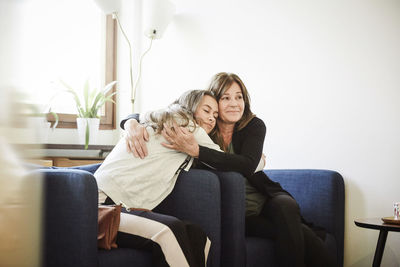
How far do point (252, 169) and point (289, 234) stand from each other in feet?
1.05

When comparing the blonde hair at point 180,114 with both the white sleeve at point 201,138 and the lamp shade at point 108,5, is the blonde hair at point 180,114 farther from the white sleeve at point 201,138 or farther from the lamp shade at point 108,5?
the lamp shade at point 108,5

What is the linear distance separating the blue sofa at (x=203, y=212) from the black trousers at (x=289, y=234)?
0.07m

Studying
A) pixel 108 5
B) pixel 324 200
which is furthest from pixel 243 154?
pixel 108 5

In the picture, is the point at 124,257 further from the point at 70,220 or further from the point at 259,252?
the point at 259,252

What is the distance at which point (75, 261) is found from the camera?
3.68ft

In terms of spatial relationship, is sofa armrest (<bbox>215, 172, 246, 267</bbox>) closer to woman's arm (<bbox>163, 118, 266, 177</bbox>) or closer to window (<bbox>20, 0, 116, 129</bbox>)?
woman's arm (<bbox>163, 118, 266, 177</bbox>)

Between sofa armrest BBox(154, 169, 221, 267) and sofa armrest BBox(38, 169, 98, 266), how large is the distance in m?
0.49

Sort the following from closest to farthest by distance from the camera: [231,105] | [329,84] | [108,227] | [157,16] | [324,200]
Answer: [108,227]
[231,105]
[324,200]
[329,84]
[157,16]

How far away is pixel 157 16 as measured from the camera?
10.0 ft

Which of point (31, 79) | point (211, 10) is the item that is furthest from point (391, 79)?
point (31, 79)

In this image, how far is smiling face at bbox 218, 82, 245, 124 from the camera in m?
1.99

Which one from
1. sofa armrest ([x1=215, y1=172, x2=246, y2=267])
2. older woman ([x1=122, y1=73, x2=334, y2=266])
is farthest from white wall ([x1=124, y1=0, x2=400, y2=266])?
sofa armrest ([x1=215, y1=172, x2=246, y2=267])

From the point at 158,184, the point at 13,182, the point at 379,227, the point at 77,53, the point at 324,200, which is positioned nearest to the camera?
the point at 13,182

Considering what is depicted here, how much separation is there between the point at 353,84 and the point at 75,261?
1.72m
